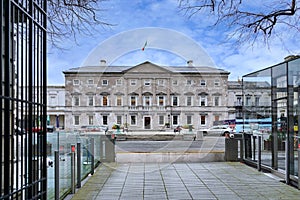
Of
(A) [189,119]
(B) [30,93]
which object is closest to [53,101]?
(A) [189,119]

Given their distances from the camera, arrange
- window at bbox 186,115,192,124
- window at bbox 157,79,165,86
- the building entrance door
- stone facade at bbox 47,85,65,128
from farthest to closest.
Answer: stone facade at bbox 47,85,65,128
window at bbox 186,115,192,124
the building entrance door
window at bbox 157,79,165,86

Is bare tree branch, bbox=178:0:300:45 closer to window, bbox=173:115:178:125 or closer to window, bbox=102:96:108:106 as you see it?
window, bbox=102:96:108:106

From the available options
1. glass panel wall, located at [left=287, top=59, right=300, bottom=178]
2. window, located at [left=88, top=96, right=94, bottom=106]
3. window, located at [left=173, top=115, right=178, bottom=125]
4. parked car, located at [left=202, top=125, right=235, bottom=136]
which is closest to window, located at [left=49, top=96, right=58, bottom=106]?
window, located at [left=173, top=115, right=178, bottom=125]

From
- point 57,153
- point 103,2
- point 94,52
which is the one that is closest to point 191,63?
point 94,52

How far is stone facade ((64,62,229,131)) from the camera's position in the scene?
11.5m

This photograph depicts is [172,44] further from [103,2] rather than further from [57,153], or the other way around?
[57,153]

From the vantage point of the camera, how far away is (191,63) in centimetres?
938

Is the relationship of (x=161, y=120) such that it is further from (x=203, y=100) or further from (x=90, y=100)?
(x=90, y=100)

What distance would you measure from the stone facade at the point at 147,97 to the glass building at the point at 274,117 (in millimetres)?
2400

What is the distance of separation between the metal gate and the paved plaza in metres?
2.41

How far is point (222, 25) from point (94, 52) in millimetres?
3083

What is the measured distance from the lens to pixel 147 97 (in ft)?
48.4

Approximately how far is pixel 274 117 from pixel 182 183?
266 cm

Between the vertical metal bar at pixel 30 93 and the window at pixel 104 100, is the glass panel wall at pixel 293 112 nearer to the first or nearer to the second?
the vertical metal bar at pixel 30 93
